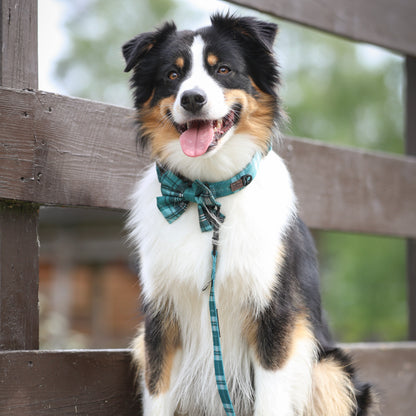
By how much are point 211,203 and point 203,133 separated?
272mm

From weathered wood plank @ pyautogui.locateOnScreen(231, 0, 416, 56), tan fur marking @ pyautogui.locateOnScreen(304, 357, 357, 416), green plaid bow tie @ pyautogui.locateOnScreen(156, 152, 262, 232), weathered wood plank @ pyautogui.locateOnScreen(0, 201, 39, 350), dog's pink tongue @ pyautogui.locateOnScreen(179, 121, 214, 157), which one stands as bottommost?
tan fur marking @ pyautogui.locateOnScreen(304, 357, 357, 416)

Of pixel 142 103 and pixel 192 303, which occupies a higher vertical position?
pixel 142 103

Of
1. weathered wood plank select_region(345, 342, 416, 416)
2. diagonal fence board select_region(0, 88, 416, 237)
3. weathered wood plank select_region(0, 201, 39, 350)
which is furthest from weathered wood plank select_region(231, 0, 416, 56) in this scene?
weathered wood plank select_region(345, 342, 416, 416)

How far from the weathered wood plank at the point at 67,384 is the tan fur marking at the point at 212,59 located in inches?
51.0

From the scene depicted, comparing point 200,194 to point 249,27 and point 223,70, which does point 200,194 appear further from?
point 249,27

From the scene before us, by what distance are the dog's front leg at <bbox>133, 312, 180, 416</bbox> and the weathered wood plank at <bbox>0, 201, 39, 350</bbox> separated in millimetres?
453

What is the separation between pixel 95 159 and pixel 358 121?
52.0 feet

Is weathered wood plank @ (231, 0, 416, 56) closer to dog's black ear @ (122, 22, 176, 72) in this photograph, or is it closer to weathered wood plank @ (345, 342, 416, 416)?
dog's black ear @ (122, 22, 176, 72)

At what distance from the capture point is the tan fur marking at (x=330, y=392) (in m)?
2.72

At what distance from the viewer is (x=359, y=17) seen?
3762 mm

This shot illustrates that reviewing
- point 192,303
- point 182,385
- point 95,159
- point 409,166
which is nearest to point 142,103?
point 95,159

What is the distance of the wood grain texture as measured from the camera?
2.51m

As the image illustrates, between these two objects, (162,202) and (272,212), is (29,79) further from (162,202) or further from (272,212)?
(272,212)

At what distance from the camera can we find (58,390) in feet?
8.60
